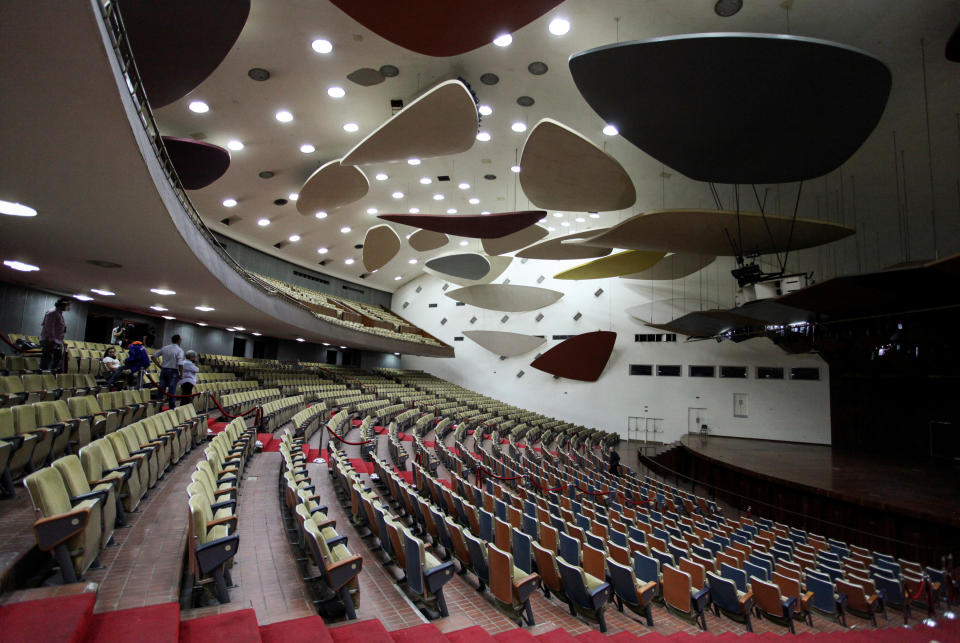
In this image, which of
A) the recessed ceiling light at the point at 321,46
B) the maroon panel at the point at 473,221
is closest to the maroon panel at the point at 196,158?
the recessed ceiling light at the point at 321,46

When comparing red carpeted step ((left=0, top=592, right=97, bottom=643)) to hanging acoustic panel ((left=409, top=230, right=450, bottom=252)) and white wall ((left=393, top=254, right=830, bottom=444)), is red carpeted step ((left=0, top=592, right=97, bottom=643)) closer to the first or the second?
hanging acoustic panel ((left=409, top=230, right=450, bottom=252))

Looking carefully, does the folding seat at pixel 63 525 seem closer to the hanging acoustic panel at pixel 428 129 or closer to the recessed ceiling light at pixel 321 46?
the hanging acoustic panel at pixel 428 129

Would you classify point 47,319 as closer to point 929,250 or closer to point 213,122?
point 213,122

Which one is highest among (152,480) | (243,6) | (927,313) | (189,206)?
(243,6)

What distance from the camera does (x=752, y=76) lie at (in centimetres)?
533

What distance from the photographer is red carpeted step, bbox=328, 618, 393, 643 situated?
8.46ft

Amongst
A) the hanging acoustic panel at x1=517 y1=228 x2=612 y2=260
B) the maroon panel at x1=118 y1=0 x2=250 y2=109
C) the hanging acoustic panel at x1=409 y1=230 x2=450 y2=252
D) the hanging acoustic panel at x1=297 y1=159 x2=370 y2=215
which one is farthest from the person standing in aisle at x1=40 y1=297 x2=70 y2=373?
the hanging acoustic panel at x1=517 y1=228 x2=612 y2=260

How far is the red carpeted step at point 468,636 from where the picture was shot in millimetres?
3043

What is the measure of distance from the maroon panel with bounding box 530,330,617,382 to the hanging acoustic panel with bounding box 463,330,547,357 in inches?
60.4

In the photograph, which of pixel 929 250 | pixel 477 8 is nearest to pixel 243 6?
pixel 477 8

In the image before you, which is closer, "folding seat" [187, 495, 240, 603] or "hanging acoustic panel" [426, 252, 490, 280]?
"folding seat" [187, 495, 240, 603]

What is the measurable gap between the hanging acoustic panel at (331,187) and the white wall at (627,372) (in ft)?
37.5

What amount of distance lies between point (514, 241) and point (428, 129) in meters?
6.34

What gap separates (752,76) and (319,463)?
7.55 metres
